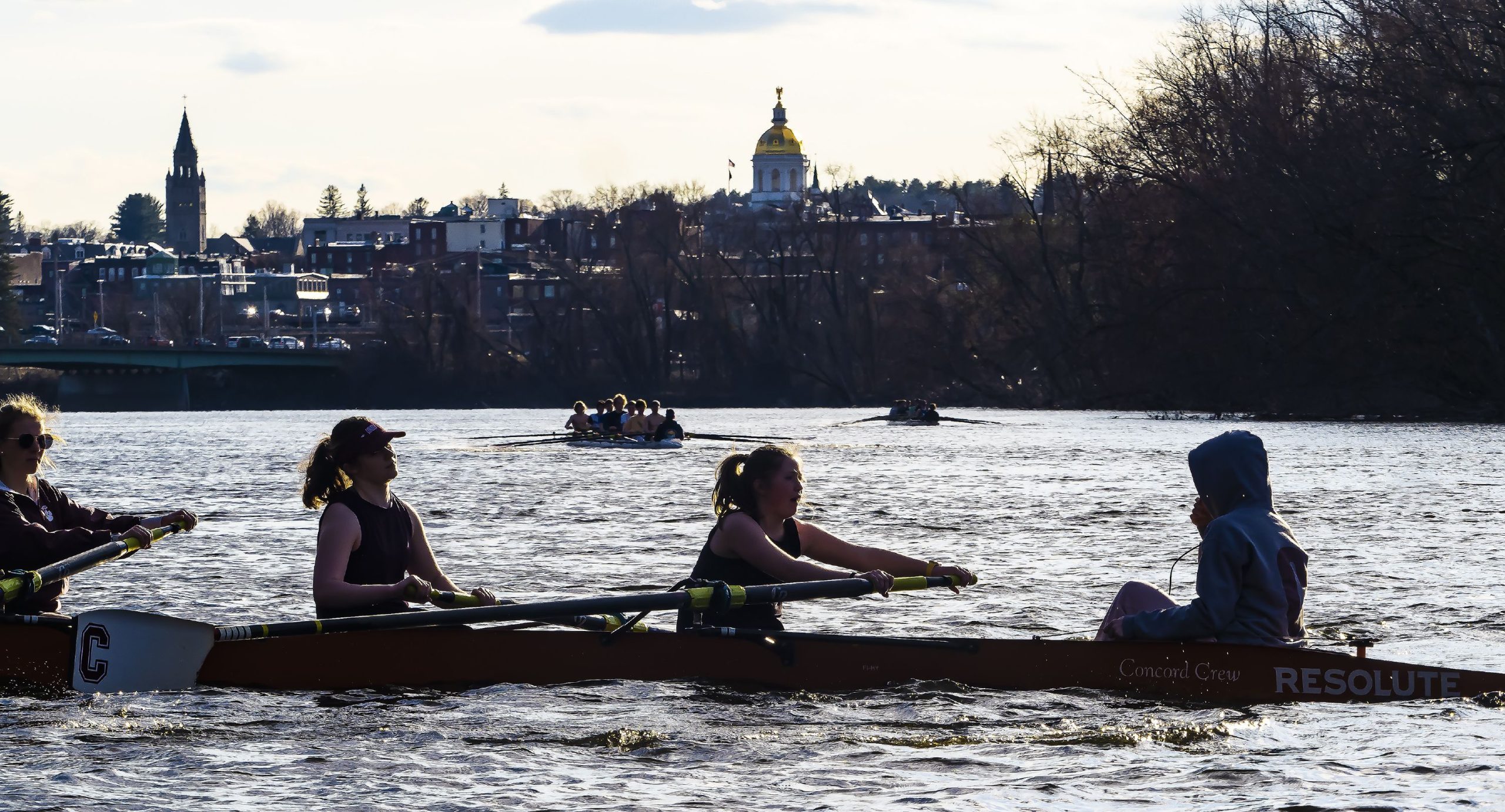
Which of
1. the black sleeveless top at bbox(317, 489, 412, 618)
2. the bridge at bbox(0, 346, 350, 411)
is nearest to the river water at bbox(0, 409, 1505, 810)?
the black sleeveless top at bbox(317, 489, 412, 618)

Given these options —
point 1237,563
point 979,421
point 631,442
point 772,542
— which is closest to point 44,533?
point 772,542

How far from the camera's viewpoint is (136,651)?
9.98 m

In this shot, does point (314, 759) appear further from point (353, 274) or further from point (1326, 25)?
point (353, 274)

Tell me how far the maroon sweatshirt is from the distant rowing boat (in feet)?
103

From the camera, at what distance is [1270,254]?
53188mm

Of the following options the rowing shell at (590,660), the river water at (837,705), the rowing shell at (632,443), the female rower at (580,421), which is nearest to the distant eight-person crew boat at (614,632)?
the rowing shell at (590,660)

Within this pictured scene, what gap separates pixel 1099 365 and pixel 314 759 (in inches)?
2243

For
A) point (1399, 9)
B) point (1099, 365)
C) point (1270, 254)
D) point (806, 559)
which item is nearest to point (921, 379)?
point (1099, 365)

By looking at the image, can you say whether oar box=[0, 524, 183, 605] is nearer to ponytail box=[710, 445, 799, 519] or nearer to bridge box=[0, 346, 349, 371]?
ponytail box=[710, 445, 799, 519]

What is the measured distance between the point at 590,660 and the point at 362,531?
1.41 metres

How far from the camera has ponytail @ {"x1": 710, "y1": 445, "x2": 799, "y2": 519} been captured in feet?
30.9

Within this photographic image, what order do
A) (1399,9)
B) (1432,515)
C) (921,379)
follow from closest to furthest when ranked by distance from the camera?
1. (1432,515)
2. (1399,9)
3. (921,379)

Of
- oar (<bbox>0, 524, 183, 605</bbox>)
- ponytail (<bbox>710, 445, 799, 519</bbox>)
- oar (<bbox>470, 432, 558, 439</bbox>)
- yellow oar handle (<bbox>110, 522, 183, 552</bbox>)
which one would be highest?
ponytail (<bbox>710, 445, 799, 519</bbox>)

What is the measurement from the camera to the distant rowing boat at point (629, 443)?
4209 centimetres
